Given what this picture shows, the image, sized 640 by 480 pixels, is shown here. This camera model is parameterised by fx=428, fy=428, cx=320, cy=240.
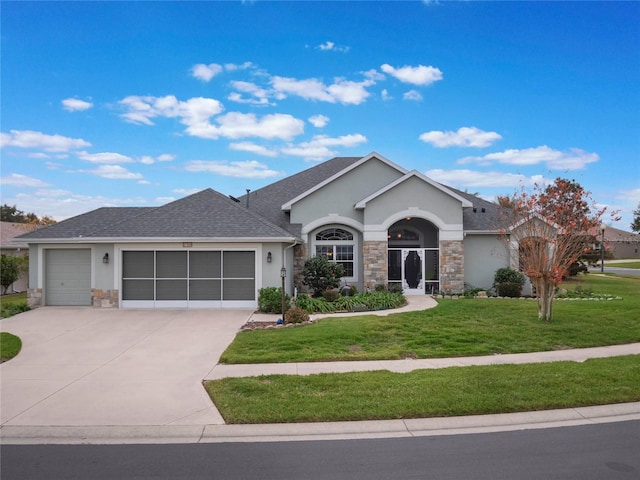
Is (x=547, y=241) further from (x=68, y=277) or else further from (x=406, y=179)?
(x=68, y=277)

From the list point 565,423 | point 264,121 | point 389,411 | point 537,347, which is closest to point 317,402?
point 389,411

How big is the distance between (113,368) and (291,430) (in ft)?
16.2

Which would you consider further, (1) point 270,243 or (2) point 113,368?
(1) point 270,243

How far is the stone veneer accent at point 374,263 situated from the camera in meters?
19.2

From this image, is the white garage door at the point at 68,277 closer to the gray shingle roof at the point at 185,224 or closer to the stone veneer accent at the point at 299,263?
the gray shingle roof at the point at 185,224

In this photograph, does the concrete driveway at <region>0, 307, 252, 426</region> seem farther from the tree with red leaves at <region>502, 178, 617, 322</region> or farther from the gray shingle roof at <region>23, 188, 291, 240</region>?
the tree with red leaves at <region>502, 178, 617, 322</region>

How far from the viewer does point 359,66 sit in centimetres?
1958

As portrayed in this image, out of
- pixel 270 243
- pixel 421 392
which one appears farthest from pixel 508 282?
pixel 421 392

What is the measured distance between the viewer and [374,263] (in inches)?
759

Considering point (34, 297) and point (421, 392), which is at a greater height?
point (34, 297)

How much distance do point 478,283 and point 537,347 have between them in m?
10.3

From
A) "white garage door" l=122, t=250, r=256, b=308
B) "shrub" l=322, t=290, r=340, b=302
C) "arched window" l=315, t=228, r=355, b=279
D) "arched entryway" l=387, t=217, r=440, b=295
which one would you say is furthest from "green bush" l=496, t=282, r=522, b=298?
"white garage door" l=122, t=250, r=256, b=308

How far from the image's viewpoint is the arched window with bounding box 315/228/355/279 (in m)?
20.4

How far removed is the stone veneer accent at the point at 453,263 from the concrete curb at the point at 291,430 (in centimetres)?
1326
